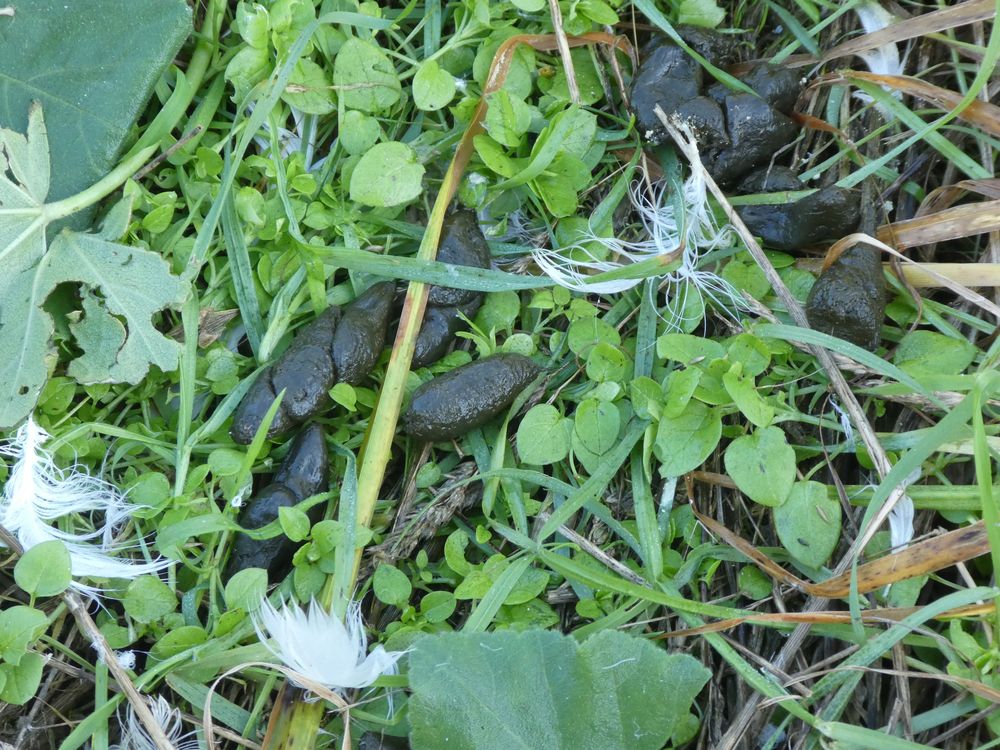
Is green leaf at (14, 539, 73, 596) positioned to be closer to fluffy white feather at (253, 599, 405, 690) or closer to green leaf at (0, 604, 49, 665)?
green leaf at (0, 604, 49, 665)

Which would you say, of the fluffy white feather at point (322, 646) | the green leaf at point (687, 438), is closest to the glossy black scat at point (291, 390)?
the fluffy white feather at point (322, 646)

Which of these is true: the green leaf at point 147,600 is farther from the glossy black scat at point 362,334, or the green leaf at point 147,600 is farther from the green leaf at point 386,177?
the green leaf at point 386,177

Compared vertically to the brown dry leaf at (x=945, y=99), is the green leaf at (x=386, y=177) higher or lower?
higher

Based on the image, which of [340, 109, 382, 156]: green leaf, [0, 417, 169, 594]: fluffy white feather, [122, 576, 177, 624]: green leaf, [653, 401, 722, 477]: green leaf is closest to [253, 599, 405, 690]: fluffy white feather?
[122, 576, 177, 624]: green leaf

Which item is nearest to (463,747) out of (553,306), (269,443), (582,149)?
(269,443)

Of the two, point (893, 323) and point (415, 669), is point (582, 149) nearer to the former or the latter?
point (893, 323)

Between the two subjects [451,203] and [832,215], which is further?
[451,203]
